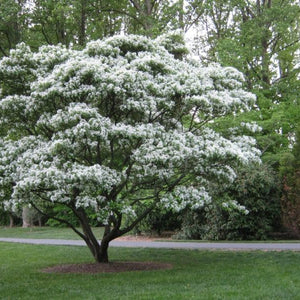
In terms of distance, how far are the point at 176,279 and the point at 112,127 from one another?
3.82 metres

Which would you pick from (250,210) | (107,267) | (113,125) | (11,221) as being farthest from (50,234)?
(113,125)

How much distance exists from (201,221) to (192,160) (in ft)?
33.5

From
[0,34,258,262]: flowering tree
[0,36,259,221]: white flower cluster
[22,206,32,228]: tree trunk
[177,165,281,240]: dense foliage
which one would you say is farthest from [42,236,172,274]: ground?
[22,206,32,228]: tree trunk

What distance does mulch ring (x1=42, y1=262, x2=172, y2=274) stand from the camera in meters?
12.4

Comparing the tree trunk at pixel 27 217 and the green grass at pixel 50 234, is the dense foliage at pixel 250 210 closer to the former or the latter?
the green grass at pixel 50 234

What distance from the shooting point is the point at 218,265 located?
40.9 ft

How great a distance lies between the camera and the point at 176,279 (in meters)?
10.4

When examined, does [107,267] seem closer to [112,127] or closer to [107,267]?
[107,267]

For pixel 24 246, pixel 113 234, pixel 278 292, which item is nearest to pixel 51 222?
pixel 24 246

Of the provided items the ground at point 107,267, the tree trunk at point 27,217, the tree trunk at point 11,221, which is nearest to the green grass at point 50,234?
the tree trunk at point 27,217

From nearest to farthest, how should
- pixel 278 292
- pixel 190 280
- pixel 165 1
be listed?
pixel 278 292 < pixel 190 280 < pixel 165 1

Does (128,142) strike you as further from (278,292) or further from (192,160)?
(278,292)

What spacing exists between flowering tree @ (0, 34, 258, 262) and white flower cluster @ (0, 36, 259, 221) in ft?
0.09

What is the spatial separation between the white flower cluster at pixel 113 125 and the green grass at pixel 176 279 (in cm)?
167
